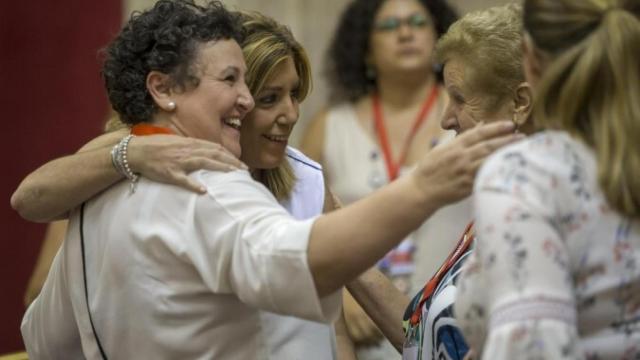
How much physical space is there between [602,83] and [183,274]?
0.88 metres

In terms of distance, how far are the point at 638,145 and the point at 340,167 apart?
130 inches

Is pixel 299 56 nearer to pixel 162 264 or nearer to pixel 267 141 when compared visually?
pixel 267 141

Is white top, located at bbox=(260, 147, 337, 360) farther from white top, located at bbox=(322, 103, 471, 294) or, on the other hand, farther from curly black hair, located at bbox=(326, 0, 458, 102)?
curly black hair, located at bbox=(326, 0, 458, 102)

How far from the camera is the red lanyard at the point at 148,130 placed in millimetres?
2439

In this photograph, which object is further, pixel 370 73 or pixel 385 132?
pixel 370 73

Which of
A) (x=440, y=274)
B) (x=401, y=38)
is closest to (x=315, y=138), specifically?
(x=401, y=38)

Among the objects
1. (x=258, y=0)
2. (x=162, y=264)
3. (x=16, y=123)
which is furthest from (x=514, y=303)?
(x=258, y=0)

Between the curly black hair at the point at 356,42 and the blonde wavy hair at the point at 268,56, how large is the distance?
7.77 ft

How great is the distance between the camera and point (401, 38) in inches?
208

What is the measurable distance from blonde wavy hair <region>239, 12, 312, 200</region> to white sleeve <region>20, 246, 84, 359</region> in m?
0.54

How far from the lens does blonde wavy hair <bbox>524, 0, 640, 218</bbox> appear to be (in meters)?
1.80

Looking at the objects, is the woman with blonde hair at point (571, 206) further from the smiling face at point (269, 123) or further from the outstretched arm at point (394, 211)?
the smiling face at point (269, 123)

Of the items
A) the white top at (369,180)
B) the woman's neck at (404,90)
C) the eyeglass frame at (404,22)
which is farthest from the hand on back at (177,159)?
the eyeglass frame at (404,22)

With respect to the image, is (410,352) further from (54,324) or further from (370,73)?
(370,73)
